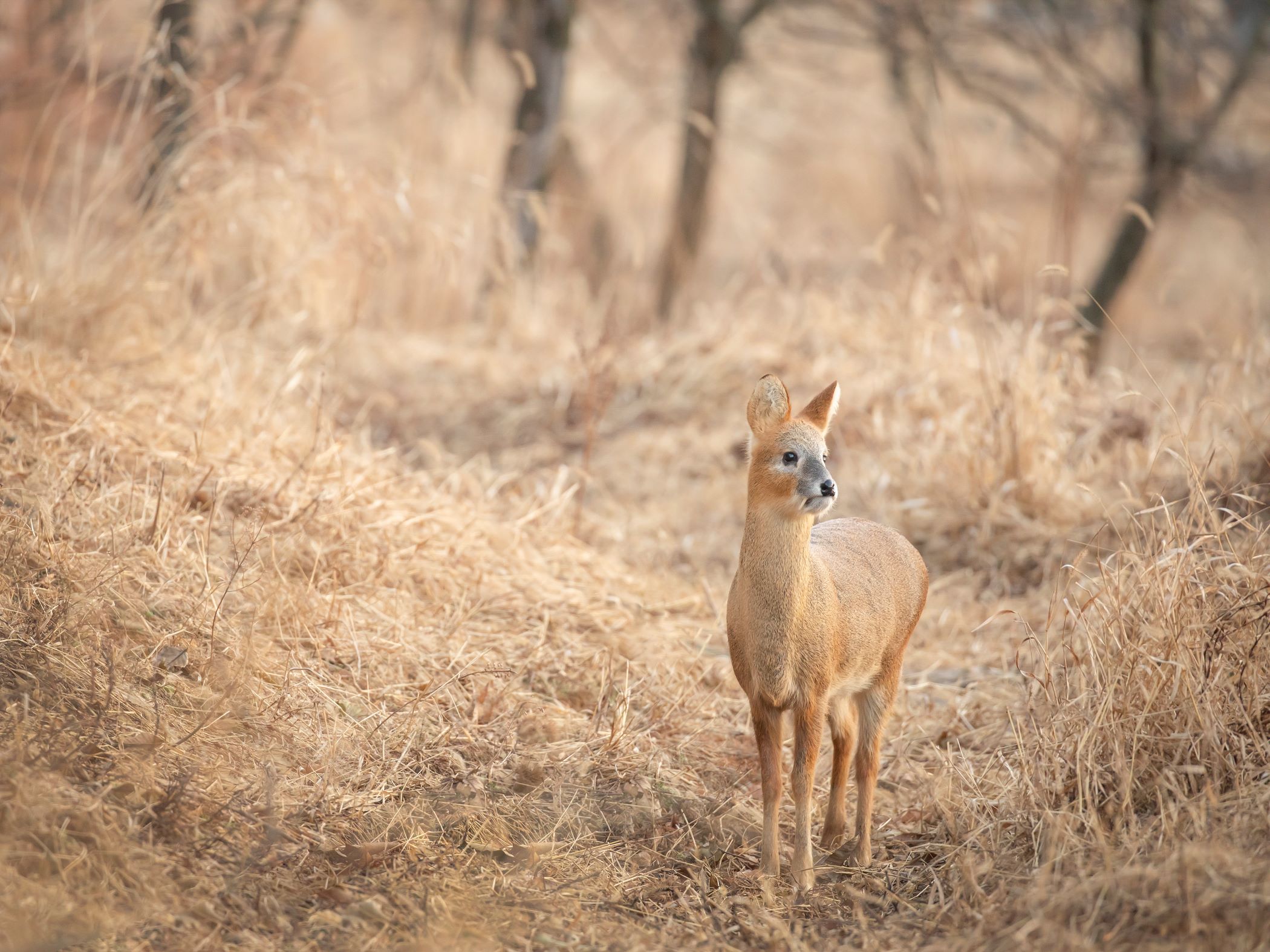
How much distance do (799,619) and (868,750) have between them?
0.64 m

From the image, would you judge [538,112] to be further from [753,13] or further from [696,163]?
[753,13]

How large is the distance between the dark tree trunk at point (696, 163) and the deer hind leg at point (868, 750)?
580cm

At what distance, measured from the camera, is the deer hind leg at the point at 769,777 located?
323 cm

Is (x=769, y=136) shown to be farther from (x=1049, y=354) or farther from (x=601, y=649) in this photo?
(x=601, y=649)

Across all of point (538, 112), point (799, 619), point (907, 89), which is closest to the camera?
point (799, 619)

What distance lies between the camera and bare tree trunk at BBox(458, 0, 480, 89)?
11023 millimetres

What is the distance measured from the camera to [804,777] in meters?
3.23

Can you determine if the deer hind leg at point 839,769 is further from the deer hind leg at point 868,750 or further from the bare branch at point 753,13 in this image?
the bare branch at point 753,13

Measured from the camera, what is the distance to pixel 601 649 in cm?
425

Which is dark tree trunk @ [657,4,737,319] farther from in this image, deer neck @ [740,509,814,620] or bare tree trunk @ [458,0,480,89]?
deer neck @ [740,509,814,620]

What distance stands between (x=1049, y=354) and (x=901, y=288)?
4.08ft

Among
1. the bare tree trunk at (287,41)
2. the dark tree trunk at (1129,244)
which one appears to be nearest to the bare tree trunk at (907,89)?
the dark tree trunk at (1129,244)

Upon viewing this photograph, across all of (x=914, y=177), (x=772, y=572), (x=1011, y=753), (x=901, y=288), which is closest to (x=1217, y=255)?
(x=914, y=177)

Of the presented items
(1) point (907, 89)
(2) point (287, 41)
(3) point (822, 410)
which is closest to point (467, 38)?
(2) point (287, 41)
